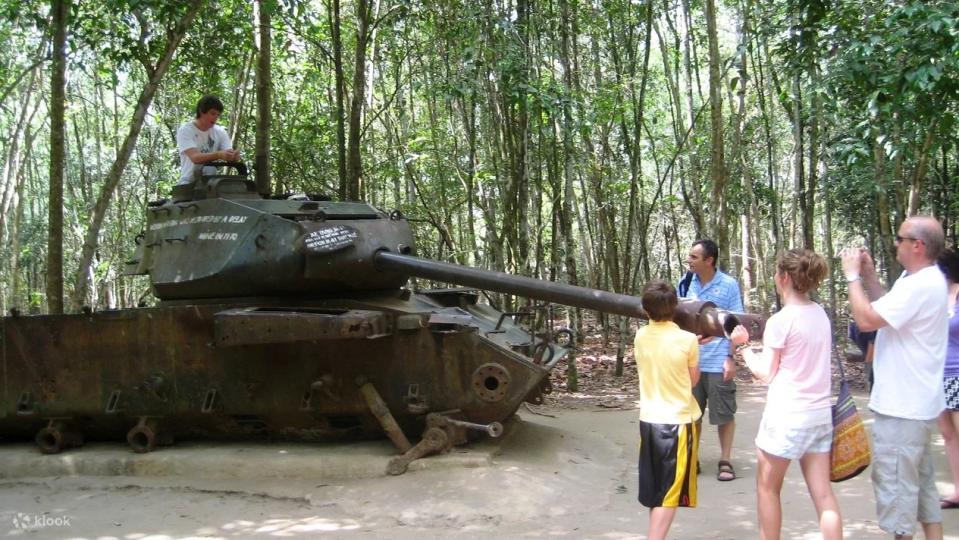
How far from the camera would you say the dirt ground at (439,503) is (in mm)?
5141

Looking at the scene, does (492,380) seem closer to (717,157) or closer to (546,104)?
(546,104)

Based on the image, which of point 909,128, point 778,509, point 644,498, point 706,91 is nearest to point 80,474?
point 644,498

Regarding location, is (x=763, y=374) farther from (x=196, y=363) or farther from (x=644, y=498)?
(x=196, y=363)

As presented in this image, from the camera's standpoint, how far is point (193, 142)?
732 centimetres

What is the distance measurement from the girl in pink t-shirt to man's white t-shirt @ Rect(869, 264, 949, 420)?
0.27 meters

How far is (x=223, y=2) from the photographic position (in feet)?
40.8

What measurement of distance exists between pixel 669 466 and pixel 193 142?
5.19m

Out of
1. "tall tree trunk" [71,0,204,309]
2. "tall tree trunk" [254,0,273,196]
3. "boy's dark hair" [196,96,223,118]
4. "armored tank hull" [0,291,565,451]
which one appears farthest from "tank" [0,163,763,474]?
"tall tree trunk" [254,0,273,196]

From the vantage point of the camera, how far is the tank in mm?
6141

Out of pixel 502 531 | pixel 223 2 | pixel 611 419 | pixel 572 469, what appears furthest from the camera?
pixel 223 2

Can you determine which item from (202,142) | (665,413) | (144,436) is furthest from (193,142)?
(665,413)

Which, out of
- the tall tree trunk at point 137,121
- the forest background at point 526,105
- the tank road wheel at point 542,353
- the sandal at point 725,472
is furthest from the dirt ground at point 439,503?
the tall tree trunk at point 137,121

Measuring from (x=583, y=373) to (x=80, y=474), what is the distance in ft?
25.2

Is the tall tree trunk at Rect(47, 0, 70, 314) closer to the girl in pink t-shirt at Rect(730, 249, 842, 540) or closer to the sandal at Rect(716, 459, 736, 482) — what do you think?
the sandal at Rect(716, 459, 736, 482)
